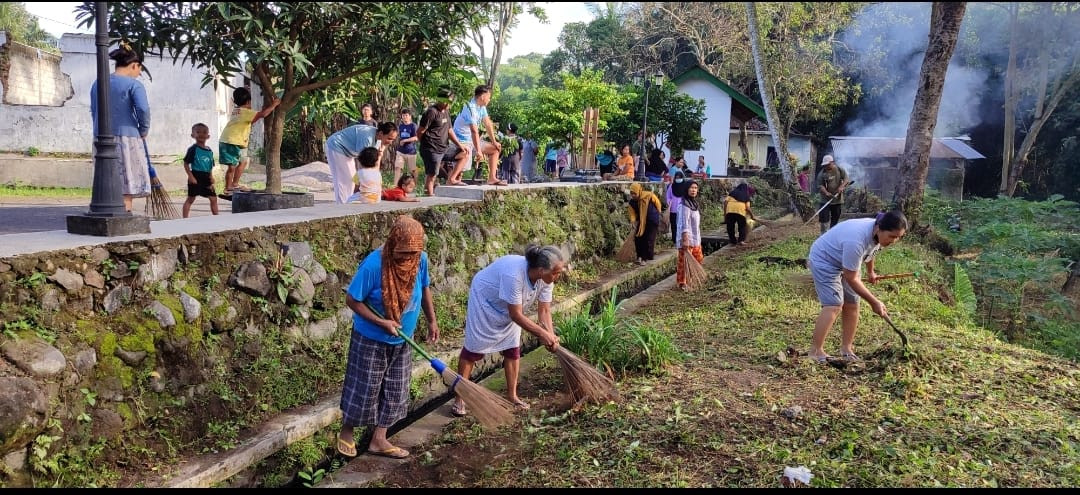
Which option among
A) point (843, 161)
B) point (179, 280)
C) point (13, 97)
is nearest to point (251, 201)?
point (179, 280)

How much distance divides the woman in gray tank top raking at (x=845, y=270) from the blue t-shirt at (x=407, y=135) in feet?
18.2

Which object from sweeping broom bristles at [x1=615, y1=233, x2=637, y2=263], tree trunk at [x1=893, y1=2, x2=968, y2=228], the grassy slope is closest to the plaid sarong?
the grassy slope

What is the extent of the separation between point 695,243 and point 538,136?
10.5 meters

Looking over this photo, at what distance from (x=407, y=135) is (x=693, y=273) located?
405 centimetres

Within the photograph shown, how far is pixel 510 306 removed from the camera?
4.79m

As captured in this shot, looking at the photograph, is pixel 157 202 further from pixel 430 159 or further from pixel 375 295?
pixel 375 295

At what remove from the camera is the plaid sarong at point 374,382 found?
4375 mm

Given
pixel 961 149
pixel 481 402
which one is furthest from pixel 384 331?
pixel 961 149

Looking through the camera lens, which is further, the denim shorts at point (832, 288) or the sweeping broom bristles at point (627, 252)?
the sweeping broom bristles at point (627, 252)

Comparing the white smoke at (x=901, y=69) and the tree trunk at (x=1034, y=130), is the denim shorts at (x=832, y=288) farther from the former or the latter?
the white smoke at (x=901, y=69)

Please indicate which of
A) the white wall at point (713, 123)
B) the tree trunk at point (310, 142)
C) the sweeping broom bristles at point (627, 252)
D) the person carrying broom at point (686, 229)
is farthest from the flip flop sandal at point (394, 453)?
the white wall at point (713, 123)

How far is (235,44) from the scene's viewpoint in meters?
6.18

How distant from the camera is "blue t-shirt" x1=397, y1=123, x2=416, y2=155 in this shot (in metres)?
9.72

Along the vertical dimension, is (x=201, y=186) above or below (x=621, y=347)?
above
